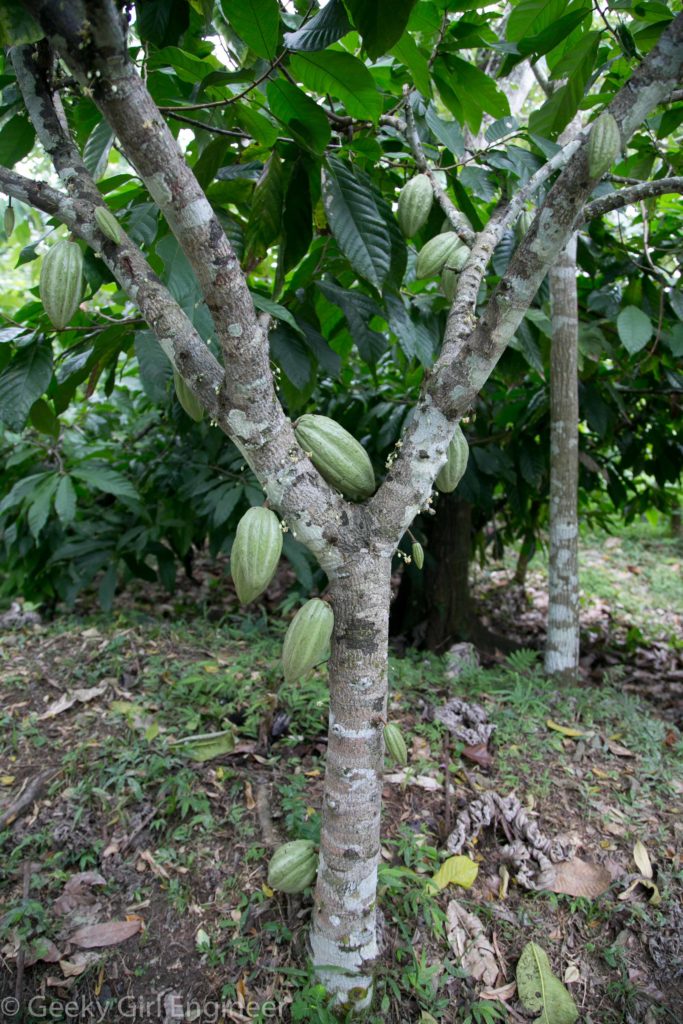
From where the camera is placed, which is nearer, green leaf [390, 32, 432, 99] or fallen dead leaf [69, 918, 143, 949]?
green leaf [390, 32, 432, 99]

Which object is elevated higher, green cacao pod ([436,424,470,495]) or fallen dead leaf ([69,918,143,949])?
green cacao pod ([436,424,470,495])

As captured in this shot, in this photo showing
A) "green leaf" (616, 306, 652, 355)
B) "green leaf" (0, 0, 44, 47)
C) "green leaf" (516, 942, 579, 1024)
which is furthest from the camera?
"green leaf" (616, 306, 652, 355)

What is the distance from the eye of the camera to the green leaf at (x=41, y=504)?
2.04m

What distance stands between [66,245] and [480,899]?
153 cm

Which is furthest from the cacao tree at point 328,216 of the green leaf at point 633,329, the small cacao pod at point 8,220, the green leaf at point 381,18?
the green leaf at point 633,329

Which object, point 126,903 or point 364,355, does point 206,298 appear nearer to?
point 364,355

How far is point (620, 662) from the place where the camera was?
10.4 feet

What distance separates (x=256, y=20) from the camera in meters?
0.98

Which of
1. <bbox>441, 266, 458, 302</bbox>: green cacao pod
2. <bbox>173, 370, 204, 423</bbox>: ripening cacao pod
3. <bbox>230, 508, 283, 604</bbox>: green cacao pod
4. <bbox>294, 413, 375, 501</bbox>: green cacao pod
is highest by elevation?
<bbox>441, 266, 458, 302</bbox>: green cacao pod

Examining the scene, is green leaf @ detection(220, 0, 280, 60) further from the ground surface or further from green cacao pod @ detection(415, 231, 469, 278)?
the ground surface

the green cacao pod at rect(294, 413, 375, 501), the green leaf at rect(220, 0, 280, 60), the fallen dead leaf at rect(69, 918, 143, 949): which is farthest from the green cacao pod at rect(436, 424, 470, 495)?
the fallen dead leaf at rect(69, 918, 143, 949)

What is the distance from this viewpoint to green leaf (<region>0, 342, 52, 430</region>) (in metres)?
1.37

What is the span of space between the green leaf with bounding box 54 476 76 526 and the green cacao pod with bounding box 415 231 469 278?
1.30 m

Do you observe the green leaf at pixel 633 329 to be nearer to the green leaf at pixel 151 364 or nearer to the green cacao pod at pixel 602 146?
the green cacao pod at pixel 602 146
